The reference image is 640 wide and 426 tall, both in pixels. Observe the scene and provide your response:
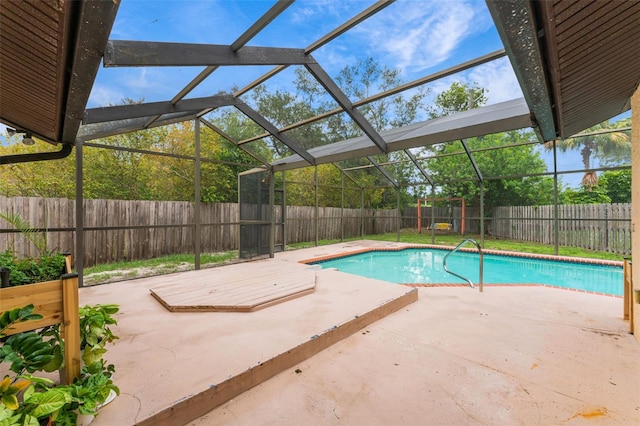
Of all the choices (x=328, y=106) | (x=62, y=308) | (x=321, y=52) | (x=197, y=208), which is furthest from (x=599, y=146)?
(x=62, y=308)

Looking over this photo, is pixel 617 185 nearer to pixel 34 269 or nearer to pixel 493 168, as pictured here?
pixel 493 168

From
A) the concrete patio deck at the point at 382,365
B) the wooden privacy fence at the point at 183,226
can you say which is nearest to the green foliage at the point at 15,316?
the concrete patio deck at the point at 382,365

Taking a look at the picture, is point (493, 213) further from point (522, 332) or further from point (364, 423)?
point (364, 423)

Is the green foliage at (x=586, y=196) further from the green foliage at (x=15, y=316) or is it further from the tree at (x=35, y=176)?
the tree at (x=35, y=176)

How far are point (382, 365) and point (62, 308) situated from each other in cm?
208

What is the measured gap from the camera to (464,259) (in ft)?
28.9

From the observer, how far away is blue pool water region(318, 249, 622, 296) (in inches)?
232

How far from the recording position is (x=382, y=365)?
211 centimetres

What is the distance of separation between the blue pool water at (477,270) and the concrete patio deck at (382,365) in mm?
2807

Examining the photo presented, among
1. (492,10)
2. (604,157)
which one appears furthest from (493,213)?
(492,10)

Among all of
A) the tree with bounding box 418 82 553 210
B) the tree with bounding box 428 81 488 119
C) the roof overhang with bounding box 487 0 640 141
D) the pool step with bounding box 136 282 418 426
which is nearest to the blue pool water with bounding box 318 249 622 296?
the pool step with bounding box 136 282 418 426

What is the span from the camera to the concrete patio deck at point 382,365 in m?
1.59

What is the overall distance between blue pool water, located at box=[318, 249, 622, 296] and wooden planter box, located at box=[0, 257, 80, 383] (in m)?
5.56

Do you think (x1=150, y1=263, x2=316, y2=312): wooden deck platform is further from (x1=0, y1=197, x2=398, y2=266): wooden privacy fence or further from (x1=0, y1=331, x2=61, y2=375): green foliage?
(x1=0, y1=331, x2=61, y2=375): green foliage
